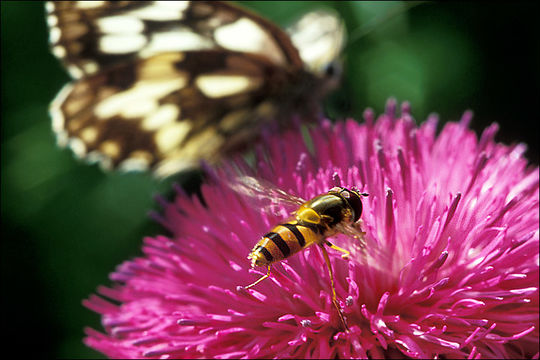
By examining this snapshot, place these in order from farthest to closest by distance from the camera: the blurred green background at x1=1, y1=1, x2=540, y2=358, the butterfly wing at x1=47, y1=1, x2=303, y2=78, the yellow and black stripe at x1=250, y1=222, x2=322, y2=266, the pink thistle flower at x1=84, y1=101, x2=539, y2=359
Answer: the blurred green background at x1=1, y1=1, x2=540, y2=358
the butterfly wing at x1=47, y1=1, x2=303, y2=78
the pink thistle flower at x1=84, y1=101, x2=539, y2=359
the yellow and black stripe at x1=250, y1=222, x2=322, y2=266

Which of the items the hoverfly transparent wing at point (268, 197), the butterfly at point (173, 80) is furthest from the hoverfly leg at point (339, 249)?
the butterfly at point (173, 80)

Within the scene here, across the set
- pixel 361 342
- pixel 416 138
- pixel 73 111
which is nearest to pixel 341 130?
pixel 416 138

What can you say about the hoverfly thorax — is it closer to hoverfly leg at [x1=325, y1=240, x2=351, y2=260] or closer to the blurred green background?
hoverfly leg at [x1=325, y1=240, x2=351, y2=260]

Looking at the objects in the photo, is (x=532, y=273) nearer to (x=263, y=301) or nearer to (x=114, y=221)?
(x=263, y=301)

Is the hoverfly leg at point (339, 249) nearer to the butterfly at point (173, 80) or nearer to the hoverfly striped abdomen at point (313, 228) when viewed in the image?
the hoverfly striped abdomen at point (313, 228)

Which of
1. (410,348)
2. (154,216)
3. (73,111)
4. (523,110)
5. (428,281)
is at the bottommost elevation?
(410,348)

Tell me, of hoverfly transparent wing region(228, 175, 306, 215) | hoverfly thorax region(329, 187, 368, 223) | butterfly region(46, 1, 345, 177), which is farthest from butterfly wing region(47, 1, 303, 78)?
hoverfly thorax region(329, 187, 368, 223)
